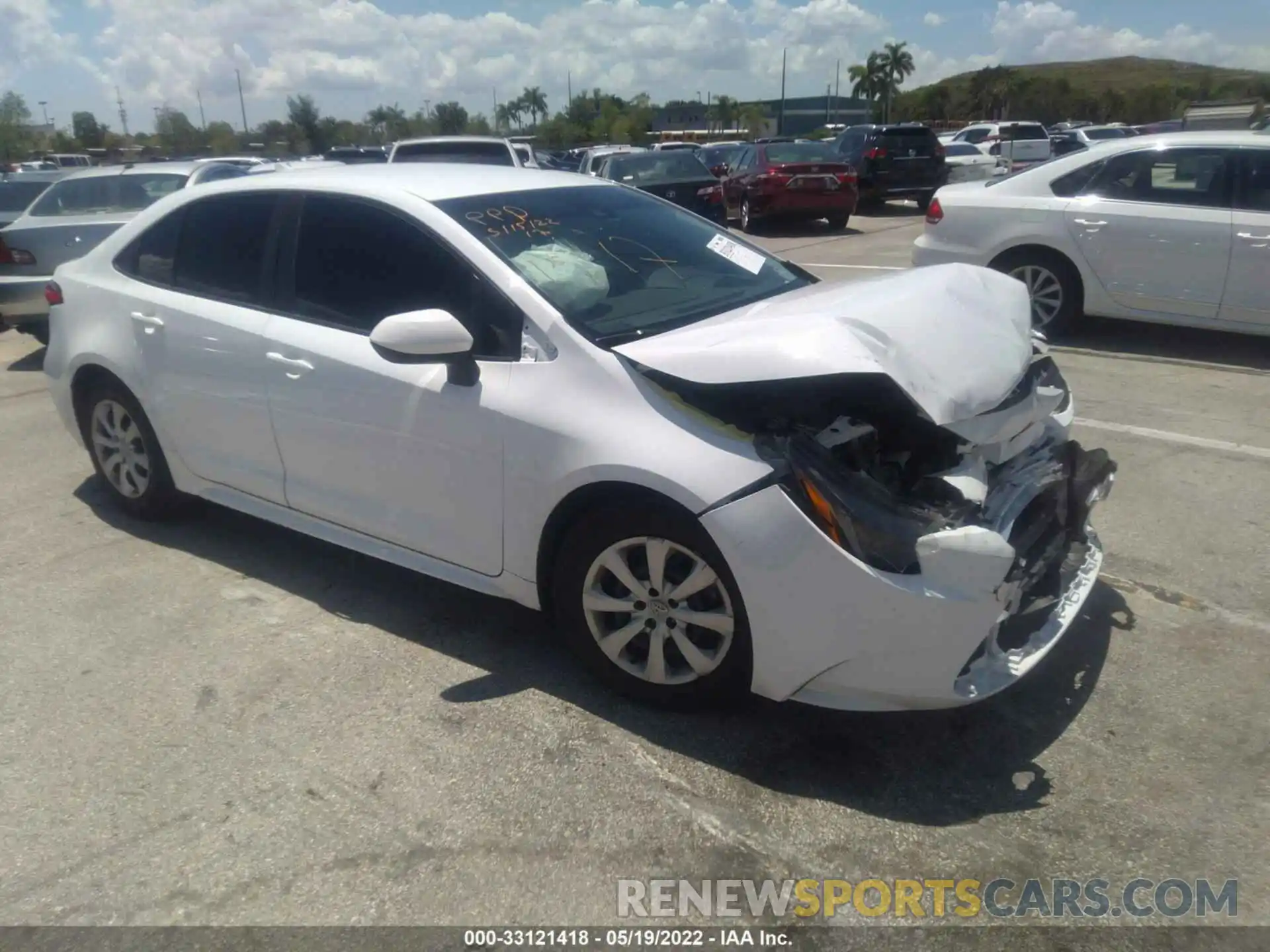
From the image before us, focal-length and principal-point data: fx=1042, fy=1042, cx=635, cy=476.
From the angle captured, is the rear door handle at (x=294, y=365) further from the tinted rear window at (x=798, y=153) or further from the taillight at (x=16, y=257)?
the tinted rear window at (x=798, y=153)

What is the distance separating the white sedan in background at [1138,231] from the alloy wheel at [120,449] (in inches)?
248

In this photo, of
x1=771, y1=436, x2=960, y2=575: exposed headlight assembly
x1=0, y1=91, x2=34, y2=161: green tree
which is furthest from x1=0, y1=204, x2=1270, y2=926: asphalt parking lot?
x1=0, y1=91, x2=34, y2=161: green tree

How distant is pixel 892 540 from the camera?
2854mm

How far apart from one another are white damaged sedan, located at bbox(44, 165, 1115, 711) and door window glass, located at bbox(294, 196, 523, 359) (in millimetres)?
12

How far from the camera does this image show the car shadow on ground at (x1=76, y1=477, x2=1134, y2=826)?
297cm

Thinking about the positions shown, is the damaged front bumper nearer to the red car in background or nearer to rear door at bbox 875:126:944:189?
the red car in background

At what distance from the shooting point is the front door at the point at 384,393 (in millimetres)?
3477

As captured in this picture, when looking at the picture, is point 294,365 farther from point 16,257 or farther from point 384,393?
point 16,257

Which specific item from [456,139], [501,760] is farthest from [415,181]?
[456,139]

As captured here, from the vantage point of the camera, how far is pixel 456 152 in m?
14.2

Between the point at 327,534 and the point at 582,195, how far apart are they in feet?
5.60

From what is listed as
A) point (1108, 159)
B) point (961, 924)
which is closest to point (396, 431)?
point (961, 924)

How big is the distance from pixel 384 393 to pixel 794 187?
562 inches

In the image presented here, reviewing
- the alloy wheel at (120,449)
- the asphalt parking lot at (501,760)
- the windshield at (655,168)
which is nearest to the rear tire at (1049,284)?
the asphalt parking lot at (501,760)
